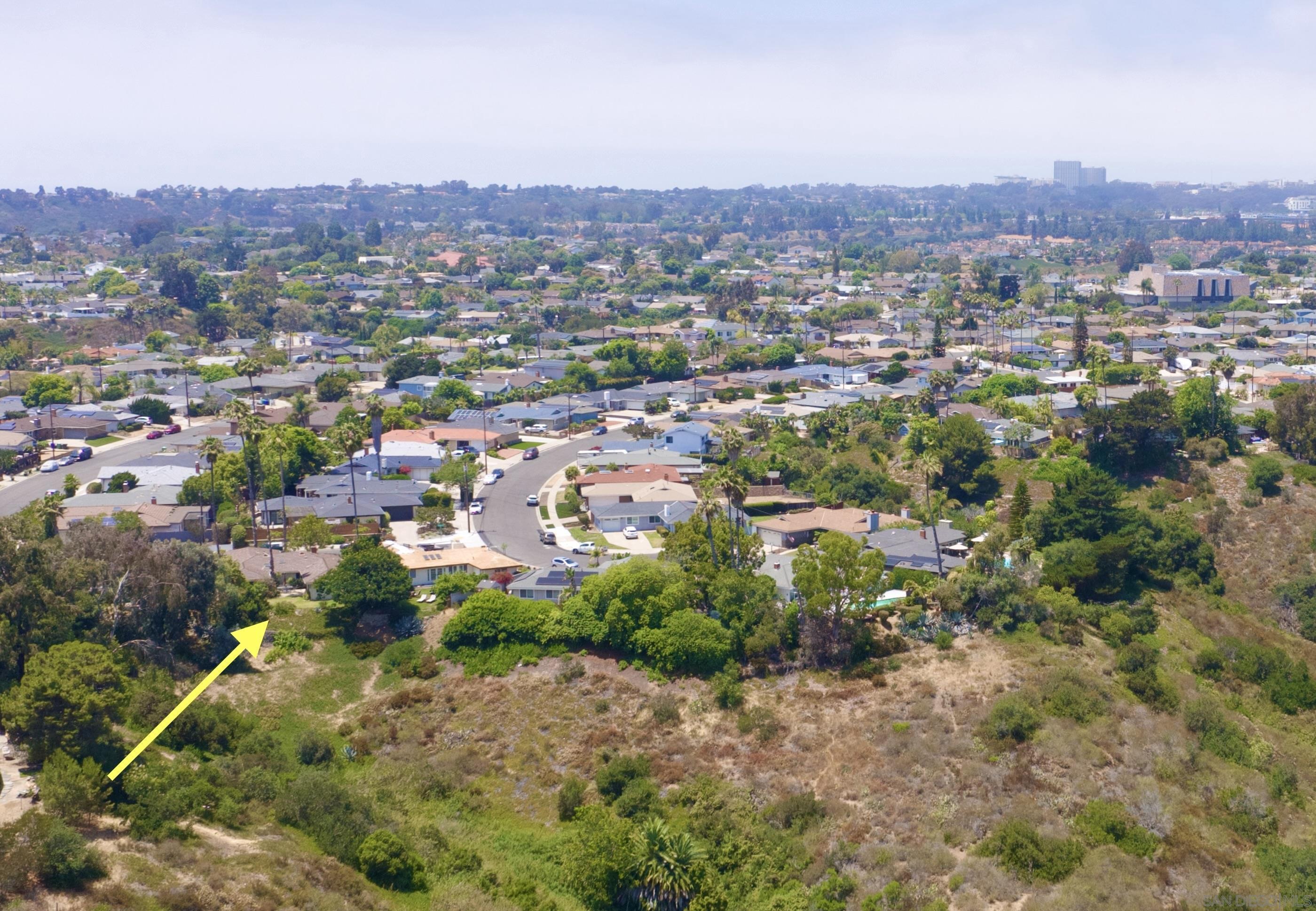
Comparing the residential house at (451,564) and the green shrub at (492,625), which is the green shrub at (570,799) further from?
the residential house at (451,564)

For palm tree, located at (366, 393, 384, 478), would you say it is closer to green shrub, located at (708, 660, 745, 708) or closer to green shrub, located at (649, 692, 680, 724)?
green shrub, located at (649, 692, 680, 724)

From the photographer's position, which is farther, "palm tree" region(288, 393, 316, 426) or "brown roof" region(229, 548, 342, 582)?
"palm tree" region(288, 393, 316, 426)

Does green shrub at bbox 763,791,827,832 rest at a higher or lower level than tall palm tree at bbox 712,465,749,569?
lower

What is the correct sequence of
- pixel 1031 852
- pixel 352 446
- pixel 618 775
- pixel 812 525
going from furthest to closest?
pixel 352 446, pixel 812 525, pixel 618 775, pixel 1031 852

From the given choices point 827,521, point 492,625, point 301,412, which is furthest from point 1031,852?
point 301,412

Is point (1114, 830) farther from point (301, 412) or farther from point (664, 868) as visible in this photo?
point (301, 412)

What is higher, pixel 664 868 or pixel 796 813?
pixel 664 868

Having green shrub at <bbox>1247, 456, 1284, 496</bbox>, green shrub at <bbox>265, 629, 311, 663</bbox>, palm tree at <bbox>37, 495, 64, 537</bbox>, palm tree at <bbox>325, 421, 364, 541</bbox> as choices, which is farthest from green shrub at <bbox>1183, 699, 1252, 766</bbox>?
palm tree at <bbox>37, 495, 64, 537</bbox>
